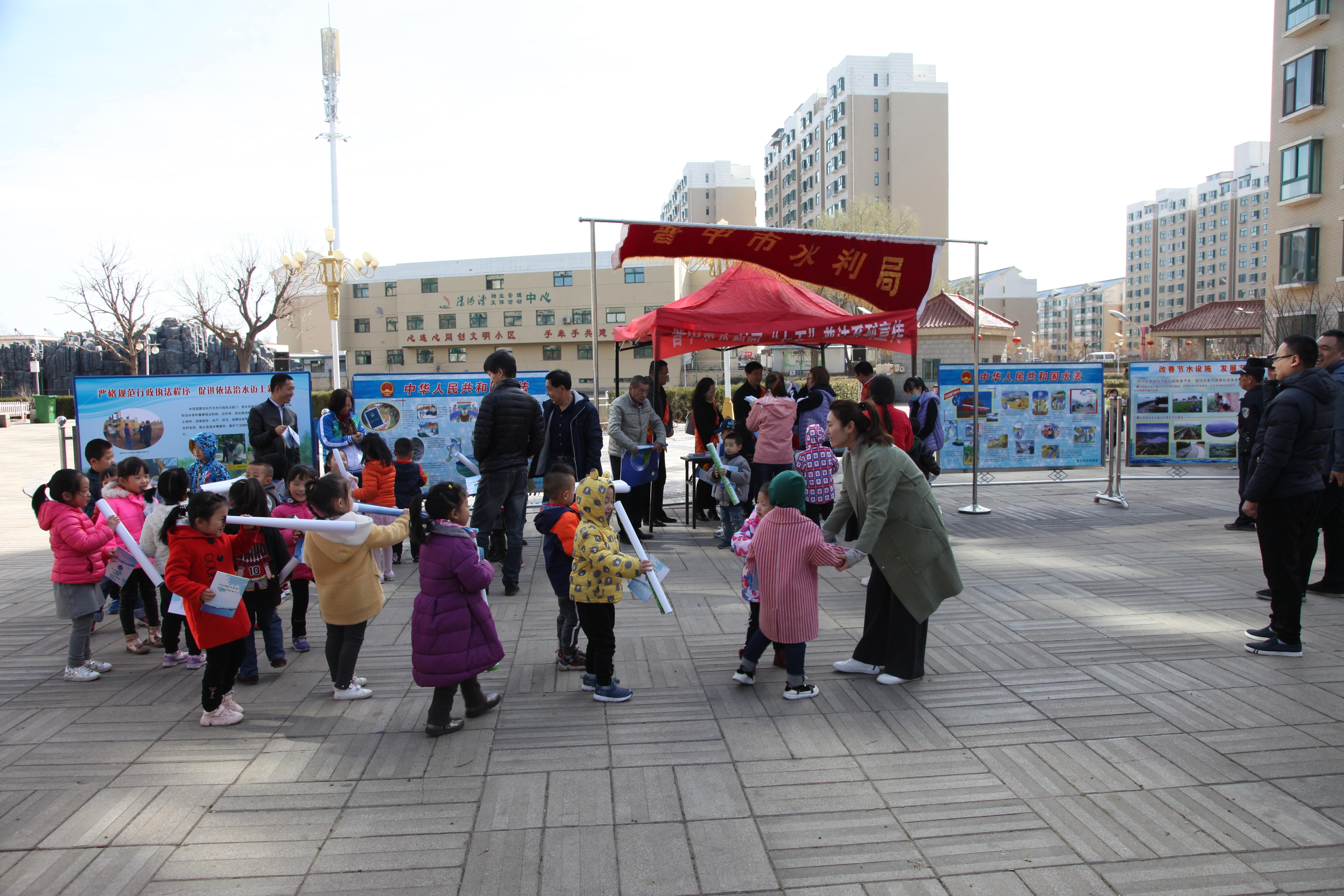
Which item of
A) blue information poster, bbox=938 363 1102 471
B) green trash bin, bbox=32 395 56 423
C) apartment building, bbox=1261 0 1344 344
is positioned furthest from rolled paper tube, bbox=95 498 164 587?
green trash bin, bbox=32 395 56 423

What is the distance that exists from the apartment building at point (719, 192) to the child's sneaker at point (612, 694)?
90590mm

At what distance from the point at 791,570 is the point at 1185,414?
841 centimetres

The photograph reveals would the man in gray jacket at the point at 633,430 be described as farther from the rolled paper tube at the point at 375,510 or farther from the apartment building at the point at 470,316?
the apartment building at the point at 470,316

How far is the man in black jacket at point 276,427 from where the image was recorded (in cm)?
661

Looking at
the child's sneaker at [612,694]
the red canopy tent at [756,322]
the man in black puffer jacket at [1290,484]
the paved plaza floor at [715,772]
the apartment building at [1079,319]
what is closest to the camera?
the paved plaza floor at [715,772]

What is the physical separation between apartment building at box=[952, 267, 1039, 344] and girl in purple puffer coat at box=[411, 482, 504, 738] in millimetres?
88551

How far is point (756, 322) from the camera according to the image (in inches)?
348

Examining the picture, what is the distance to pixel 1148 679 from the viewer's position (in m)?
4.41

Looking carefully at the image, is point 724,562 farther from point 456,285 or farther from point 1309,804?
point 456,285

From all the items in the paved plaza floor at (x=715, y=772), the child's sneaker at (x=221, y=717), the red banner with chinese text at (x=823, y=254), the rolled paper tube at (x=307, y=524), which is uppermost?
the red banner with chinese text at (x=823, y=254)

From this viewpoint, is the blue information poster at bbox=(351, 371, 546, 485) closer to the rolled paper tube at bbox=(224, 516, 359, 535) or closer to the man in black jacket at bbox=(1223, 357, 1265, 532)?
the rolled paper tube at bbox=(224, 516, 359, 535)

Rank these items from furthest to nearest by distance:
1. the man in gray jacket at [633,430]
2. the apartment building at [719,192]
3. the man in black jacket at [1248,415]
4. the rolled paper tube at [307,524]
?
the apartment building at [719,192], the man in black jacket at [1248,415], the man in gray jacket at [633,430], the rolled paper tube at [307,524]

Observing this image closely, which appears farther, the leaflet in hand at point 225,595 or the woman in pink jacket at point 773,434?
the woman in pink jacket at point 773,434

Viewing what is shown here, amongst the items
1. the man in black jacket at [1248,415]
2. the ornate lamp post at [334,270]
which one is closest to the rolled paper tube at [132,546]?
the man in black jacket at [1248,415]
